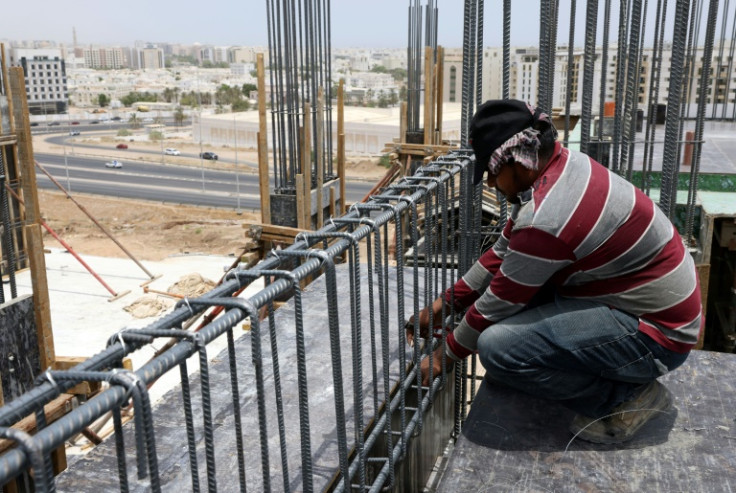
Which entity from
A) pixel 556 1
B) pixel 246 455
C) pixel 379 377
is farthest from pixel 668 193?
pixel 246 455

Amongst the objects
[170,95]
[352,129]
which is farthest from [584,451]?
[170,95]

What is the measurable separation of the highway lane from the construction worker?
29513 millimetres

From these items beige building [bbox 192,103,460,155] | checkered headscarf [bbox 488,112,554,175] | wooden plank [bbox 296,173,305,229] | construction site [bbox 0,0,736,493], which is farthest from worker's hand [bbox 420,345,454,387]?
beige building [bbox 192,103,460,155]

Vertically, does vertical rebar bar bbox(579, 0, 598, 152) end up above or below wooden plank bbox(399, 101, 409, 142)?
above

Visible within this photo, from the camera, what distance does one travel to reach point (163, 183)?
42.1 meters

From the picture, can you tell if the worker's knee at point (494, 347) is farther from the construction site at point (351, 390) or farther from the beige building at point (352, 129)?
the beige building at point (352, 129)

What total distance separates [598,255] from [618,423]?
748 mm

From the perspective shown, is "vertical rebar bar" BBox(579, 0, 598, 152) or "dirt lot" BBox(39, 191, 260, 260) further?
"dirt lot" BBox(39, 191, 260, 260)

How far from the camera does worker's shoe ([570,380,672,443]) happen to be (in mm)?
2943

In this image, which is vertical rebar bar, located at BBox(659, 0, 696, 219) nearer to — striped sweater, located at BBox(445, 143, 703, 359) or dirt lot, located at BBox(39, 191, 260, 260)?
striped sweater, located at BBox(445, 143, 703, 359)

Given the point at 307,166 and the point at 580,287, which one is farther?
the point at 307,166

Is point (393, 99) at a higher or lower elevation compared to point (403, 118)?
lower

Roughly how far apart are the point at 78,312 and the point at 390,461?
1324 cm

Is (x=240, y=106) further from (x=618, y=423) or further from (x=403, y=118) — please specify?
(x=618, y=423)
